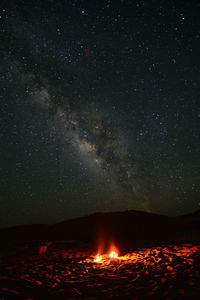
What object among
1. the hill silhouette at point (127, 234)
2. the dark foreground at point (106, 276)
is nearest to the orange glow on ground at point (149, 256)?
the dark foreground at point (106, 276)

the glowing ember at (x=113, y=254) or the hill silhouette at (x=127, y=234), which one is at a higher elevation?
the hill silhouette at (x=127, y=234)

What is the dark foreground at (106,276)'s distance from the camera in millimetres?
5105

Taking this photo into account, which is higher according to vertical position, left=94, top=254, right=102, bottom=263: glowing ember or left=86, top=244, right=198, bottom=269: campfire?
left=86, top=244, right=198, bottom=269: campfire

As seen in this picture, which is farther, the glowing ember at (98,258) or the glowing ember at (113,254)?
the glowing ember at (113,254)

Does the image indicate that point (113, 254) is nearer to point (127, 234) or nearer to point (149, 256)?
point (149, 256)

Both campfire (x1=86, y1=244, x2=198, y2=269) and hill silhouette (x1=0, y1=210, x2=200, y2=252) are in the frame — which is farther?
hill silhouette (x1=0, y1=210, x2=200, y2=252)

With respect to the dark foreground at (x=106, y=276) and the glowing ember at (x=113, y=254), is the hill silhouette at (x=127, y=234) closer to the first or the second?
the glowing ember at (x=113, y=254)

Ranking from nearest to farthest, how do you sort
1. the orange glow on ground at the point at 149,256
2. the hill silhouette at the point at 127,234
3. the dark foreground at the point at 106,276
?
the dark foreground at the point at 106,276, the orange glow on ground at the point at 149,256, the hill silhouette at the point at 127,234

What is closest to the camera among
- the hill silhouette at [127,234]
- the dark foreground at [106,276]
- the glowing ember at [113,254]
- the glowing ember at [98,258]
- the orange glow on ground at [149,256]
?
the dark foreground at [106,276]

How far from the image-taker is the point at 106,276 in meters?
6.62

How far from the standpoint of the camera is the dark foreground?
5.11 metres

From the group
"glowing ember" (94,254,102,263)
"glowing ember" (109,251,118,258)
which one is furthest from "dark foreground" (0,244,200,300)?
"glowing ember" (109,251,118,258)

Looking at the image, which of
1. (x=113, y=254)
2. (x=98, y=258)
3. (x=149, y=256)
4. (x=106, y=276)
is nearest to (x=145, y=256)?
(x=149, y=256)

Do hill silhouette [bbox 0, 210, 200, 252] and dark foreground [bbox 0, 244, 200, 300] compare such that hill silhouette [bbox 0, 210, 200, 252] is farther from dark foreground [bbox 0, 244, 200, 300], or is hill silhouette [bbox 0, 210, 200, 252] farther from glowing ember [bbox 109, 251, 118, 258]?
dark foreground [bbox 0, 244, 200, 300]
